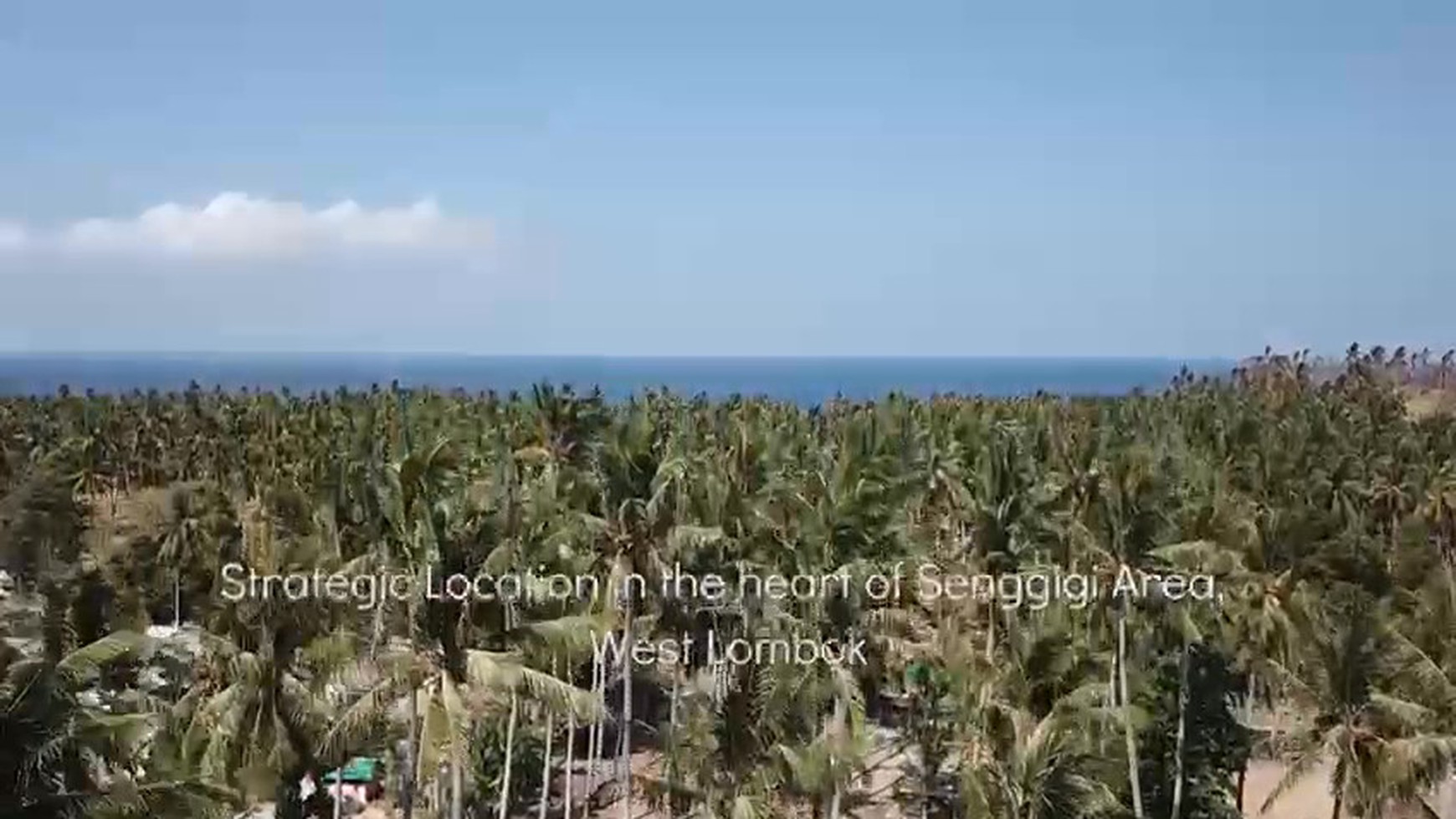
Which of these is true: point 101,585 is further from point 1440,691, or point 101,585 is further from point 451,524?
point 1440,691

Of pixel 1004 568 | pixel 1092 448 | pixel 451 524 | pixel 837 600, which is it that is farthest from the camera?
pixel 1092 448

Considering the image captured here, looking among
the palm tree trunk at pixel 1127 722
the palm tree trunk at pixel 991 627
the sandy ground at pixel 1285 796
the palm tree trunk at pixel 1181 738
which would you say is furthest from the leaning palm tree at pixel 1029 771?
the sandy ground at pixel 1285 796

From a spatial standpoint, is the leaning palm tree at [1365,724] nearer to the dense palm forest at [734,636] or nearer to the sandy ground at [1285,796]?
the dense palm forest at [734,636]

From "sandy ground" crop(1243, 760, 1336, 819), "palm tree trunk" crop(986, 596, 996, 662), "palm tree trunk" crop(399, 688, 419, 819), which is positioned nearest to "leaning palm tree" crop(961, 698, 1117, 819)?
"palm tree trunk" crop(986, 596, 996, 662)

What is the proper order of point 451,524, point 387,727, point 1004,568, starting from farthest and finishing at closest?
point 1004,568
point 387,727
point 451,524

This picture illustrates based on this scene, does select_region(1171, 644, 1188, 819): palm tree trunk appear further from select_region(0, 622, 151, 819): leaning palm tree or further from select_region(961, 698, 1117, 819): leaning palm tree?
select_region(0, 622, 151, 819): leaning palm tree

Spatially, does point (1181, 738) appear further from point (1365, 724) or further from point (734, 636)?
point (734, 636)

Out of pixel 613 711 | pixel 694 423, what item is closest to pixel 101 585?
pixel 613 711
